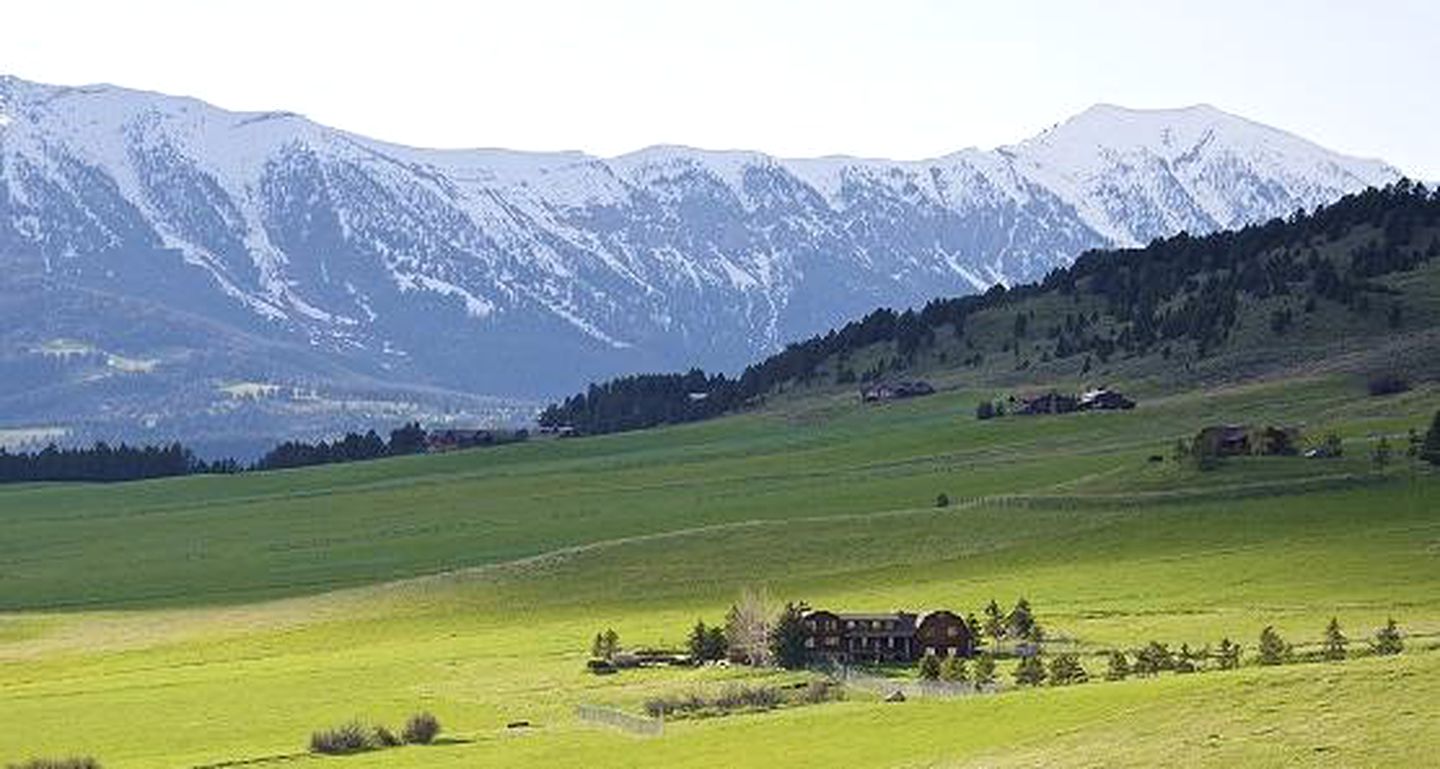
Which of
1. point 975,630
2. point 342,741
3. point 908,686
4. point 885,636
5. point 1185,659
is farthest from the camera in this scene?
point 885,636

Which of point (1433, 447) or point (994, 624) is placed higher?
point (1433, 447)

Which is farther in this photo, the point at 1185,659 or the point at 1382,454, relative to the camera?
the point at 1382,454

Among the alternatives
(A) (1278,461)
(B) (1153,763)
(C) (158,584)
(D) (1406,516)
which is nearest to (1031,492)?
(A) (1278,461)

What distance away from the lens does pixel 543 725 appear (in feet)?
335

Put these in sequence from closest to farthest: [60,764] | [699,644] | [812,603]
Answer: [60,764], [699,644], [812,603]

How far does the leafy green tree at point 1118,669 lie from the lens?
97.0 m

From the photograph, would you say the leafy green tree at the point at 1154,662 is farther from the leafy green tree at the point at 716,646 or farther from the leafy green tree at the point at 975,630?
the leafy green tree at the point at 716,646

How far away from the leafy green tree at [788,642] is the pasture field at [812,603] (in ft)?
9.59

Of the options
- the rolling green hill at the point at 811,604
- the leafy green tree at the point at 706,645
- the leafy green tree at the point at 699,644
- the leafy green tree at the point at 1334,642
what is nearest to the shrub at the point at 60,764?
the rolling green hill at the point at 811,604

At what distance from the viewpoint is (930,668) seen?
359 ft

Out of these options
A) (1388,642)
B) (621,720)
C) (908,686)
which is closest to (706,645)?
(908,686)

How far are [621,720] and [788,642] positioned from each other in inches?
971

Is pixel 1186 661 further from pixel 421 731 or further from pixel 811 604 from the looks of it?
pixel 811 604

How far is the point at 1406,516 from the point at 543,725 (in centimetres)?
7411
